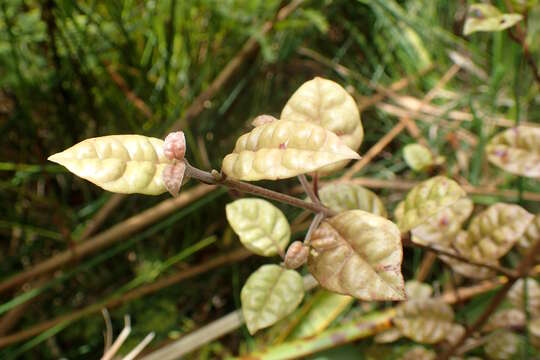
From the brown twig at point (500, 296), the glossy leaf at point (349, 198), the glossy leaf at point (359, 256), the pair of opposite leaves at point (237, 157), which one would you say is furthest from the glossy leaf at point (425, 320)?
the pair of opposite leaves at point (237, 157)

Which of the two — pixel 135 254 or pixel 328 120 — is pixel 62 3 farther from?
pixel 328 120

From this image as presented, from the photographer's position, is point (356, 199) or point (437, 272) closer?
point (356, 199)

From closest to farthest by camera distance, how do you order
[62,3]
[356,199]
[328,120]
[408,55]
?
1. [328,120]
2. [356,199]
3. [62,3]
4. [408,55]

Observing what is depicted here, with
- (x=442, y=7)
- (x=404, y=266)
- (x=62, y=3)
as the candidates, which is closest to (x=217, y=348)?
(x=404, y=266)

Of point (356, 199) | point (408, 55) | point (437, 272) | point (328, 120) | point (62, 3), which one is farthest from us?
point (408, 55)

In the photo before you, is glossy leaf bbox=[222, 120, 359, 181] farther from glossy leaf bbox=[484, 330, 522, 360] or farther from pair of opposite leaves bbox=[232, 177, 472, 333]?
glossy leaf bbox=[484, 330, 522, 360]

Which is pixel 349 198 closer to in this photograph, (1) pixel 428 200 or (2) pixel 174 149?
(1) pixel 428 200
